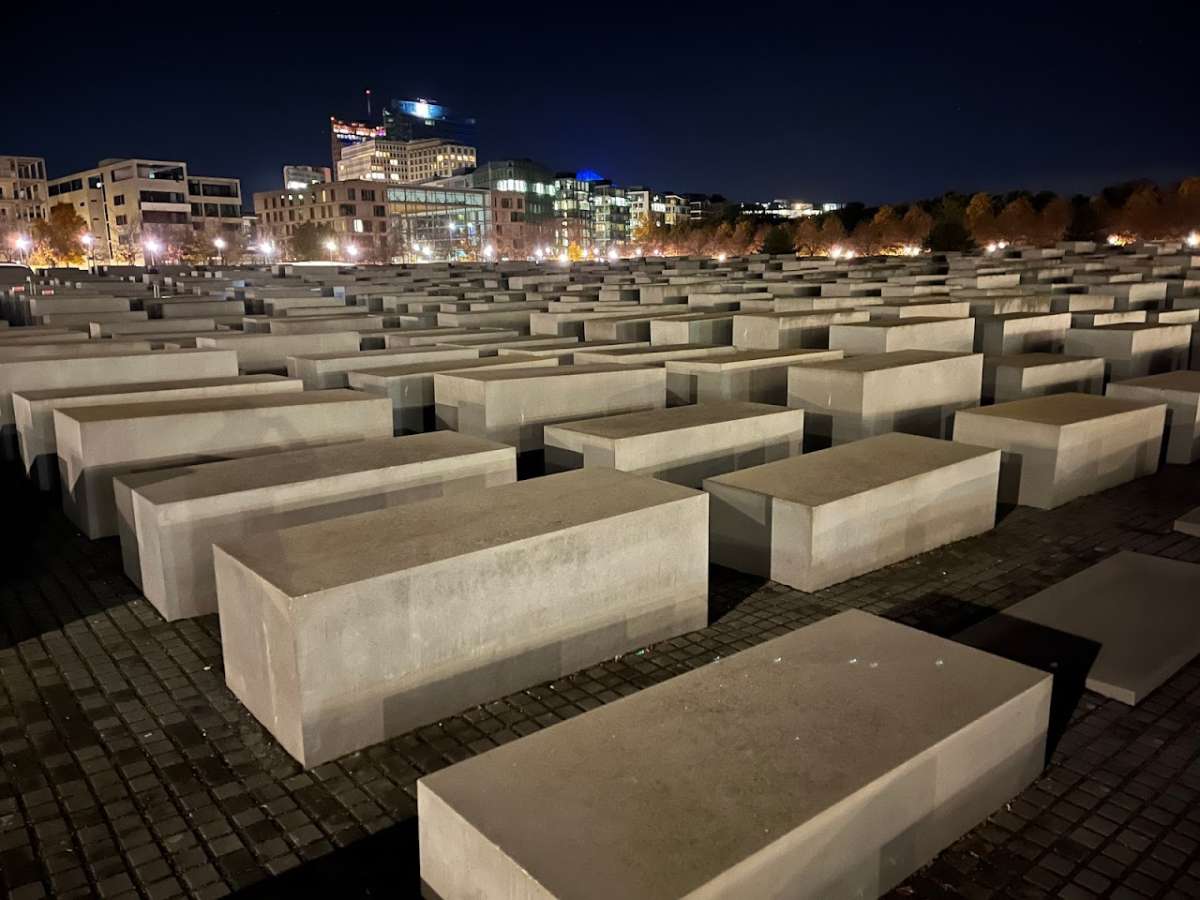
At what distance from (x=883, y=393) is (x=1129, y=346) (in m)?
5.63

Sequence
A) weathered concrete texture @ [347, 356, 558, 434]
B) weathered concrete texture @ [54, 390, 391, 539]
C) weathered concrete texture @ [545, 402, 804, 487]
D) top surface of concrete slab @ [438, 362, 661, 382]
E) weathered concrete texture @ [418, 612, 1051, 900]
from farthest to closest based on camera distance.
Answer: weathered concrete texture @ [347, 356, 558, 434] < top surface of concrete slab @ [438, 362, 661, 382] < weathered concrete texture @ [545, 402, 804, 487] < weathered concrete texture @ [54, 390, 391, 539] < weathered concrete texture @ [418, 612, 1051, 900]

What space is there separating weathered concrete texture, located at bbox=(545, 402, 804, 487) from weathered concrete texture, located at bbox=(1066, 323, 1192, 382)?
682 centimetres

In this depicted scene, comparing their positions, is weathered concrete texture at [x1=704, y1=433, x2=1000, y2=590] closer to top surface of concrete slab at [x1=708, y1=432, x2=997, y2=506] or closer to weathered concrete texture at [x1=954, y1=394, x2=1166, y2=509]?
top surface of concrete slab at [x1=708, y1=432, x2=997, y2=506]

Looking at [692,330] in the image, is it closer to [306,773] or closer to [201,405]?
[201,405]

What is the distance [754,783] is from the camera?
10.5ft

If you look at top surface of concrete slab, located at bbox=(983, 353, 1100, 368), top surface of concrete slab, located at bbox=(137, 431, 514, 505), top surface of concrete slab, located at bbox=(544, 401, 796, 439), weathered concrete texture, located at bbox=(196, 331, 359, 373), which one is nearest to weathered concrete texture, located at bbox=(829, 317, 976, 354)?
top surface of concrete slab, located at bbox=(983, 353, 1100, 368)

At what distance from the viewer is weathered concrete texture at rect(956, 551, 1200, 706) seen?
5086 millimetres

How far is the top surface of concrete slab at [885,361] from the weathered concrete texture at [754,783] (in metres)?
6.24

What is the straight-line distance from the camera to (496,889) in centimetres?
295

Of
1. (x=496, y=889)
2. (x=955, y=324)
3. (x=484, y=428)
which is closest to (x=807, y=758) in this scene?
A: (x=496, y=889)

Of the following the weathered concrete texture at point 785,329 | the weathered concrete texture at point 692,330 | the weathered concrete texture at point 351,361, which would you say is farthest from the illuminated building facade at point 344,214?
the weathered concrete texture at point 351,361

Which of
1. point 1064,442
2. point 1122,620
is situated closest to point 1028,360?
point 1064,442

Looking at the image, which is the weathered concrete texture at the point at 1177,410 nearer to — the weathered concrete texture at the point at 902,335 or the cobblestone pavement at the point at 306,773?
the weathered concrete texture at the point at 902,335

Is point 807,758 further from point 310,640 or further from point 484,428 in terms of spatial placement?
point 484,428
